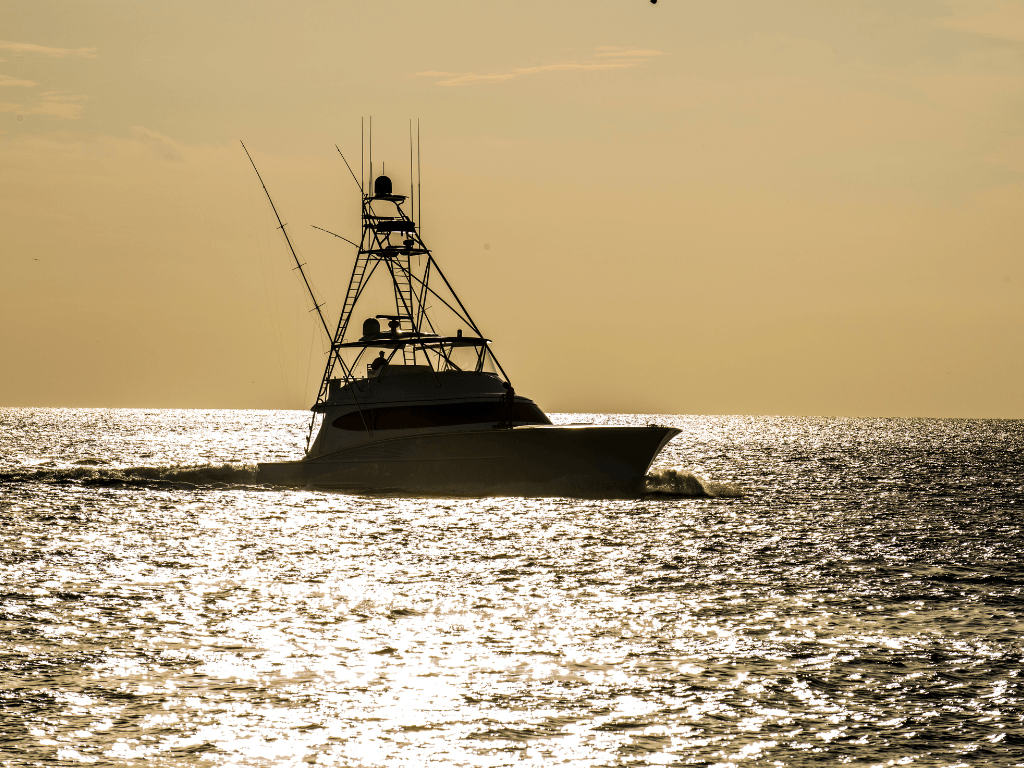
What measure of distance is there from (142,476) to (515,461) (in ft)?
101

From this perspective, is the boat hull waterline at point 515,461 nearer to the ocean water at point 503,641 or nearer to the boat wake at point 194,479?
the ocean water at point 503,641

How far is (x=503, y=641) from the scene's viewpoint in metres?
16.2

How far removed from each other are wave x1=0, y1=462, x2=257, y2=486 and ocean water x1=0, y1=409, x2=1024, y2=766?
59.6 feet

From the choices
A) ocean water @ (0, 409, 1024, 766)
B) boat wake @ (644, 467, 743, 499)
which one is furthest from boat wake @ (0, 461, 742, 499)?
ocean water @ (0, 409, 1024, 766)

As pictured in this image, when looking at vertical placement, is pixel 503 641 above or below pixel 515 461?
below

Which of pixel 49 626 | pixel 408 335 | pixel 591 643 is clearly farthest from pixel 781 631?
pixel 408 335

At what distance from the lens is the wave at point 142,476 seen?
54.0m

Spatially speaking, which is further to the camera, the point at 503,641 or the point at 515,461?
the point at 515,461

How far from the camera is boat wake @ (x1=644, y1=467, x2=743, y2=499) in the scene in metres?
48.5

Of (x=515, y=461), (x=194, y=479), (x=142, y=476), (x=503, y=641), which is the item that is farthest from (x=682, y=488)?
(x=503, y=641)

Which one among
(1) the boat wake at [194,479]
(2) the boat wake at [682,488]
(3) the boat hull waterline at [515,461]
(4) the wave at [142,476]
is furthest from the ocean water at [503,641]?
(4) the wave at [142,476]

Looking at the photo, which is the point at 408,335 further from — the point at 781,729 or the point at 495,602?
the point at 781,729

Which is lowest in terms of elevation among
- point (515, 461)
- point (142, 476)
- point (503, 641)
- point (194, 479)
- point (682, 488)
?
point (142, 476)

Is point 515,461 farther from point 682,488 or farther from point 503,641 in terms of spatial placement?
point 503,641
